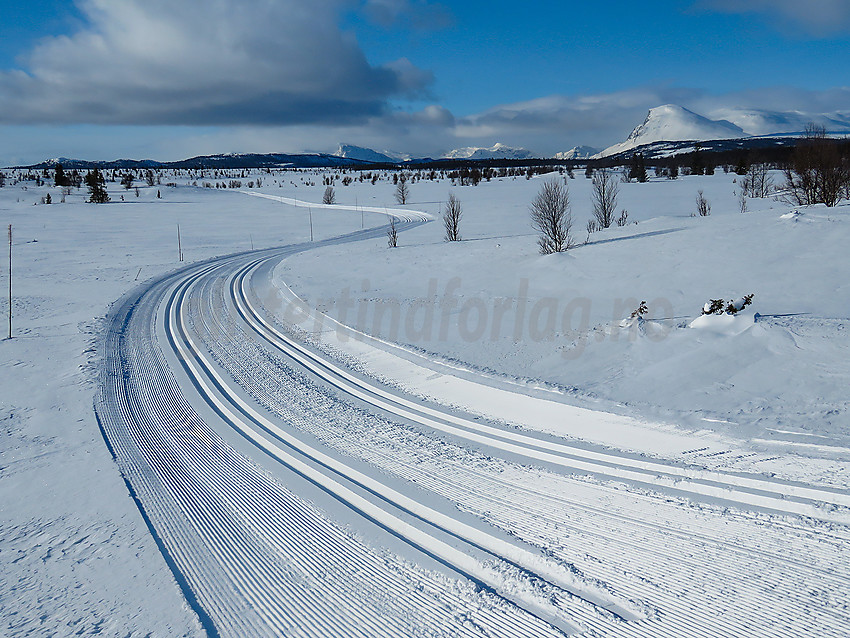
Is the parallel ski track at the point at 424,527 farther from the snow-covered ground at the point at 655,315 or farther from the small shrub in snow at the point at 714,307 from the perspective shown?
the small shrub in snow at the point at 714,307

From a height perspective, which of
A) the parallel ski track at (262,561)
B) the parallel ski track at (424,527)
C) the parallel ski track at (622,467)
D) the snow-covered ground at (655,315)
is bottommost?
the parallel ski track at (262,561)

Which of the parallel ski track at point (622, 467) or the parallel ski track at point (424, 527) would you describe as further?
the parallel ski track at point (622, 467)

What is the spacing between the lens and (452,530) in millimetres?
5117

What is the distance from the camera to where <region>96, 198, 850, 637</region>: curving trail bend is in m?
4.02

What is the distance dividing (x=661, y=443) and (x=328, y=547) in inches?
166

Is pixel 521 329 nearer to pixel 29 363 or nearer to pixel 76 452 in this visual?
pixel 76 452

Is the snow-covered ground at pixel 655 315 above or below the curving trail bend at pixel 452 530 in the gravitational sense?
above

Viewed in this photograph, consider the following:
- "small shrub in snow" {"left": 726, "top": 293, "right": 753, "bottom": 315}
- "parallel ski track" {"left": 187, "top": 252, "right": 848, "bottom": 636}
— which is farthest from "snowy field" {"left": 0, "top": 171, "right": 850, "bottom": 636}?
"small shrub in snow" {"left": 726, "top": 293, "right": 753, "bottom": 315}

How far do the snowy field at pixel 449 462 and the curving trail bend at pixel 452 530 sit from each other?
0.03m

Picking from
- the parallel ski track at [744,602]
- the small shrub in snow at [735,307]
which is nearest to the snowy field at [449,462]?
the parallel ski track at [744,602]

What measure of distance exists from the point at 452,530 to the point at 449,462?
1378mm

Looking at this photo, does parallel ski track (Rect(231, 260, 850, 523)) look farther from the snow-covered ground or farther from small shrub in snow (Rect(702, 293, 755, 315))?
small shrub in snow (Rect(702, 293, 755, 315))

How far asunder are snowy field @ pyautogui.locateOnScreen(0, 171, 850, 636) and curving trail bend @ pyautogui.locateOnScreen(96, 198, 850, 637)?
3 centimetres

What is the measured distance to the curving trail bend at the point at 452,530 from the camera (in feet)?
13.2
